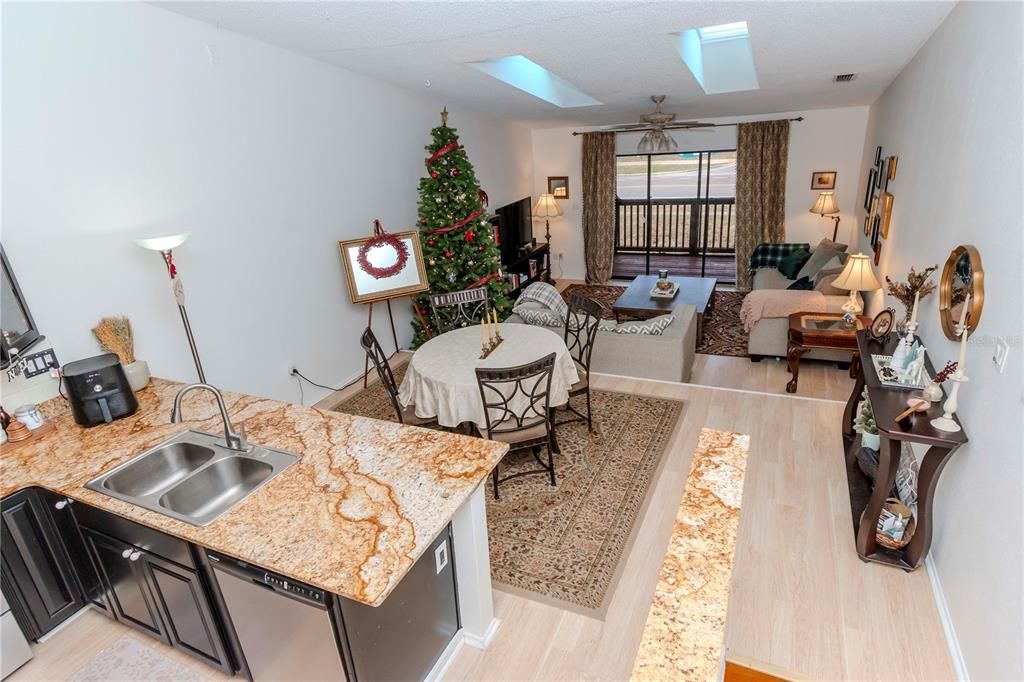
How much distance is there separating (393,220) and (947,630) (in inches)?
191

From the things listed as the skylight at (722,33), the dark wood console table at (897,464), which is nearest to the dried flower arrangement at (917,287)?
the dark wood console table at (897,464)

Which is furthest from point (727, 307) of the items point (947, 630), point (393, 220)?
point (947, 630)

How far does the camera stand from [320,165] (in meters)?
4.21

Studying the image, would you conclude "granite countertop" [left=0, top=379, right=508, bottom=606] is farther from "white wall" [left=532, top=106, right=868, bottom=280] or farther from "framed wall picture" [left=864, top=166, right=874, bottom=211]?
"white wall" [left=532, top=106, right=868, bottom=280]

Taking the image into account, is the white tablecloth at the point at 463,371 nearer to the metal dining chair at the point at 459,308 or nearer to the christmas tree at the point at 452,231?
the metal dining chair at the point at 459,308

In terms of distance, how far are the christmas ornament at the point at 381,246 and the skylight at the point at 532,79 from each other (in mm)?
1594

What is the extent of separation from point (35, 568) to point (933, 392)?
13.0ft

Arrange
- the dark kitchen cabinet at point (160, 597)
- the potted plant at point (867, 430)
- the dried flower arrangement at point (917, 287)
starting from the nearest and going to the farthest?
the dark kitchen cabinet at point (160, 597) → the dried flower arrangement at point (917, 287) → the potted plant at point (867, 430)

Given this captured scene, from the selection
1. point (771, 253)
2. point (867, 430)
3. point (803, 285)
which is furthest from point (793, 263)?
point (867, 430)

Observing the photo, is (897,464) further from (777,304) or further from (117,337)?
(117,337)

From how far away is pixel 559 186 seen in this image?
8.68 metres

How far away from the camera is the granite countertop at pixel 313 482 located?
5.18 ft

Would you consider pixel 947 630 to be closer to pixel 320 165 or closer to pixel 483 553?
pixel 483 553

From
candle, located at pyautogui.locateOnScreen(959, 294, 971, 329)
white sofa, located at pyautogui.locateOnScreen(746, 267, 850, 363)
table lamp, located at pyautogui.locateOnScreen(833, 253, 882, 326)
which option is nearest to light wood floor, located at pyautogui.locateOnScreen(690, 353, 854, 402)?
white sofa, located at pyautogui.locateOnScreen(746, 267, 850, 363)
